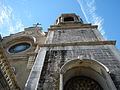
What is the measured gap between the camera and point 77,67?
6750 millimetres

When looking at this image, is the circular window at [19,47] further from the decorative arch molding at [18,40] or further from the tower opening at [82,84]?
the tower opening at [82,84]

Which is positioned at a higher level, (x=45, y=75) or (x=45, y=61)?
(x=45, y=61)

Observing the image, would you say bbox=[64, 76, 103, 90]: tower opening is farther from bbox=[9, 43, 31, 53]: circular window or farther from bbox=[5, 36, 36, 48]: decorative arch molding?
bbox=[5, 36, 36, 48]: decorative arch molding

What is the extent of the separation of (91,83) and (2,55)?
4274 millimetres

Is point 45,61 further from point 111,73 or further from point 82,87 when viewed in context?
point 111,73

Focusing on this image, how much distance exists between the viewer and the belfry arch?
6.03 metres

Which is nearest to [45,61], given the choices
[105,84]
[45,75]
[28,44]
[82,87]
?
[45,75]

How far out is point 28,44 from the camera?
44.1ft

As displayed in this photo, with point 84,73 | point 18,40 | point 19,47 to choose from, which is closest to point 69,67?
point 84,73

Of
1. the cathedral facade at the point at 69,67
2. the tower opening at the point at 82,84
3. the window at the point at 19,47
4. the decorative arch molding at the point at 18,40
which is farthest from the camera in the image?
the decorative arch molding at the point at 18,40

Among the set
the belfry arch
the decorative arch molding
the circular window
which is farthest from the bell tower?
the decorative arch molding

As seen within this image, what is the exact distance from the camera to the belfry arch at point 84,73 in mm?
6027

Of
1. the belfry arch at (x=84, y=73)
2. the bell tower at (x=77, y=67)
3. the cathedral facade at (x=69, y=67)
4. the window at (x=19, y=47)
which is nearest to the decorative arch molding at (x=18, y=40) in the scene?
the window at (x=19, y=47)

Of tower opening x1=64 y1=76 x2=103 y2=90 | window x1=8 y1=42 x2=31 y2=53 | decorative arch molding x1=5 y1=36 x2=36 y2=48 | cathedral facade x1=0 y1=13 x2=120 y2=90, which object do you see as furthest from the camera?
decorative arch molding x1=5 y1=36 x2=36 y2=48
